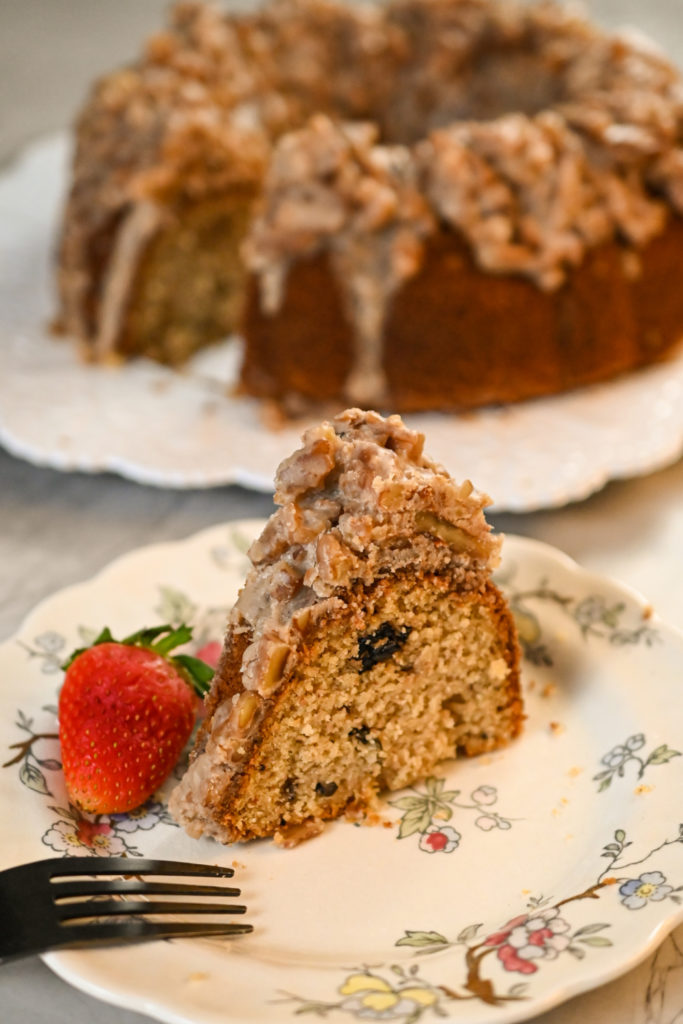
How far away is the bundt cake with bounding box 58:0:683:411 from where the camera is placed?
2561 mm

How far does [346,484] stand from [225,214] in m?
1.75

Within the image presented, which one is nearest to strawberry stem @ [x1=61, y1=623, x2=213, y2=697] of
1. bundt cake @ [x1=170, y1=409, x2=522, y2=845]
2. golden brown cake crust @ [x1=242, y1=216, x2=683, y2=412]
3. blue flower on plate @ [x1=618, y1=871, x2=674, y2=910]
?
bundt cake @ [x1=170, y1=409, x2=522, y2=845]

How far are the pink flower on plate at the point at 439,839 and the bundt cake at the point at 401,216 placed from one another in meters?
1.32

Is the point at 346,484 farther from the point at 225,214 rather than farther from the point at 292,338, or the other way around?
the point at 225,214

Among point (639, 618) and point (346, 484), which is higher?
point (346, 484)

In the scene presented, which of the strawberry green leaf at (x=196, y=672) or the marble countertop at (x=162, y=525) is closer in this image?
the strawberry green leaf at (x=196, y=672)

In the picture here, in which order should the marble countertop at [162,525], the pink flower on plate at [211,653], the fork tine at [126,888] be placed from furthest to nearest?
the marble countertop at [162,525] → the pink flower on plate at [211,653] → the fork tine at [126,888]

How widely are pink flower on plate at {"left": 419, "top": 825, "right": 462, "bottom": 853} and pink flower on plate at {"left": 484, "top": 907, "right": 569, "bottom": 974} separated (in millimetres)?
171

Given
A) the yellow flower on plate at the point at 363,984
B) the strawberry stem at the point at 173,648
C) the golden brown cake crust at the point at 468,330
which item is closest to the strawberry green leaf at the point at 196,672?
the strawberry stem at the point at 173,648

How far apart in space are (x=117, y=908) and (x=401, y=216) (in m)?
1.67

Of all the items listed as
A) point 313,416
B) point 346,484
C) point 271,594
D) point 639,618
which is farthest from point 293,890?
point 313,416

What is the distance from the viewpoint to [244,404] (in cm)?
274

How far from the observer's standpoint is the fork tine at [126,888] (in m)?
1.32

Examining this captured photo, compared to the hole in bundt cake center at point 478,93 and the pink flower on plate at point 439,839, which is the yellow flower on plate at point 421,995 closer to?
the pink flower on plate at point 439,839
